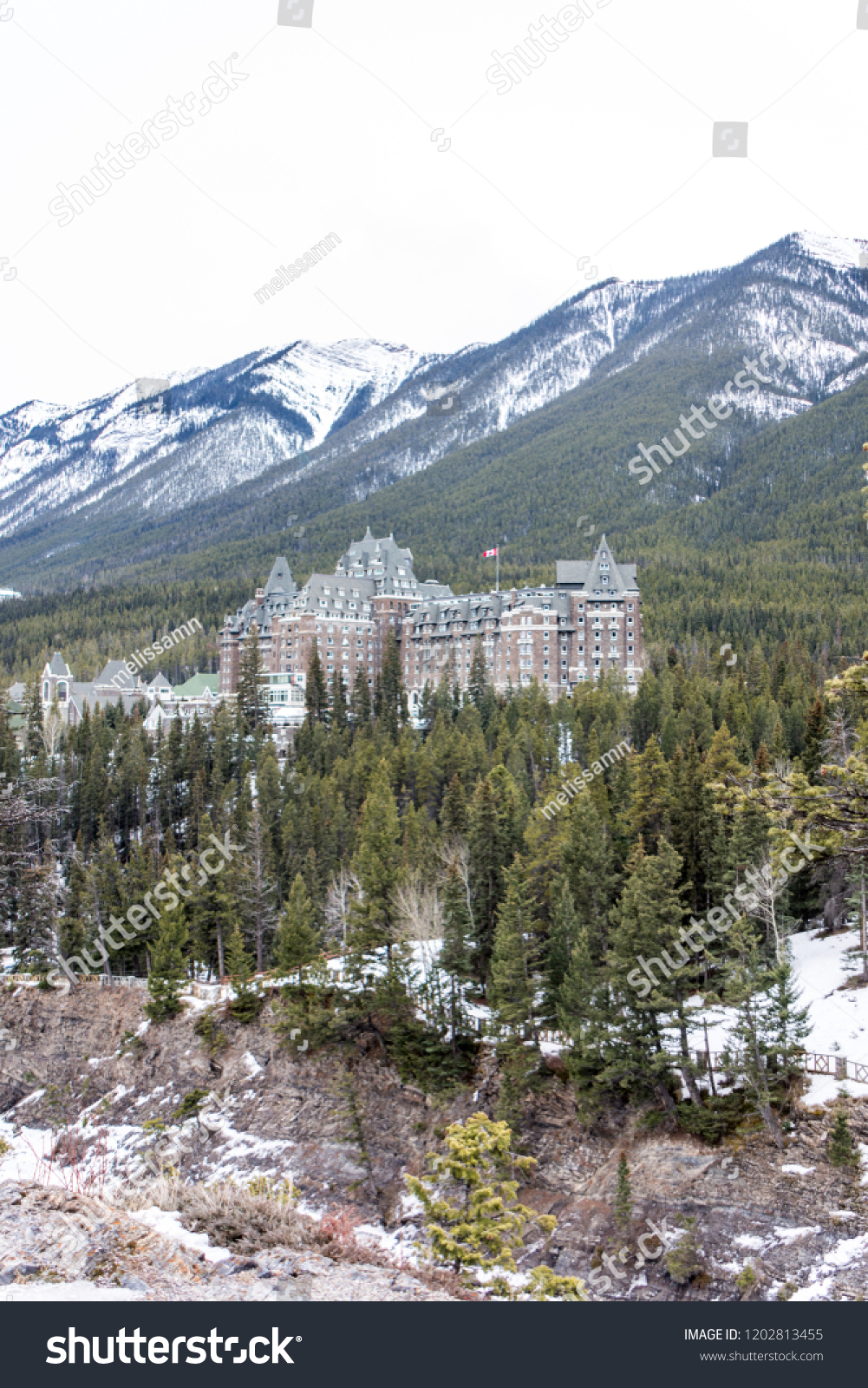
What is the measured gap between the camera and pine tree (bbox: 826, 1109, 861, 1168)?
1196 inches

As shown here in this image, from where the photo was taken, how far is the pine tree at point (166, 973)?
53.6 m

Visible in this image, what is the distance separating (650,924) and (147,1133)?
→ 26496mm

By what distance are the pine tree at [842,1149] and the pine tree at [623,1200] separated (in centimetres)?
708

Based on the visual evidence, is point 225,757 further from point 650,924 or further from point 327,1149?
point 650,924

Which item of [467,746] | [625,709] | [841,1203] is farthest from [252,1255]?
[625,709]

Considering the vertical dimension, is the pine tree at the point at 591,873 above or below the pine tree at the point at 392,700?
below

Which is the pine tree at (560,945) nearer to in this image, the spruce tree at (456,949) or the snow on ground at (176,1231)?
the spruce tree at (456,949)

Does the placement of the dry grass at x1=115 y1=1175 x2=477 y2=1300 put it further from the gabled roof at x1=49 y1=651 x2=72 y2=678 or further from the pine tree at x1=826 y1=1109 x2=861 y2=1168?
the gabled roof at x1=49 y1=651 x2=72 y2=678

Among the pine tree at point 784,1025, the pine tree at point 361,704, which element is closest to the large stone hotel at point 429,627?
the pine tree at point 361,704

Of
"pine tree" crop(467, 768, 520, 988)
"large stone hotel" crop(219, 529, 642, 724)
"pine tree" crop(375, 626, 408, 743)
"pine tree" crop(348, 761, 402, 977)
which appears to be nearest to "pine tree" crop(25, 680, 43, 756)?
"large stone hotel" crop(219, 529, 642, 724)

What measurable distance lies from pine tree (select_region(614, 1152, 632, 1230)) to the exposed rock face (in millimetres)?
364

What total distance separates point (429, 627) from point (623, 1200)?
110 meters

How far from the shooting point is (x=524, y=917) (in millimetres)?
44156
